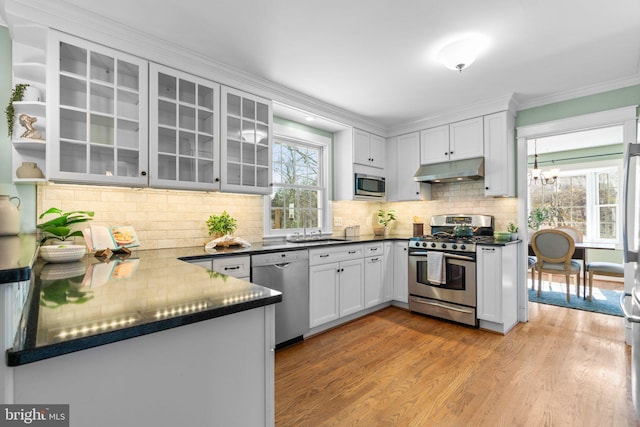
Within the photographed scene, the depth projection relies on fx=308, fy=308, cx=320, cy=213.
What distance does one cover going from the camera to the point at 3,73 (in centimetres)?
212

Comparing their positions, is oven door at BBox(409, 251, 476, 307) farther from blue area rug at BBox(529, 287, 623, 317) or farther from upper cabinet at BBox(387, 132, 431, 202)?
blue area rug at BBox(529, 287, 623, 317)

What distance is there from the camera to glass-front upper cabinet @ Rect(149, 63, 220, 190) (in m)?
2.41

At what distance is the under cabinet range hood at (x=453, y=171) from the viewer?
370 centimetres

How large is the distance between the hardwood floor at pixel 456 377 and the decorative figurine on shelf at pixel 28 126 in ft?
7.78

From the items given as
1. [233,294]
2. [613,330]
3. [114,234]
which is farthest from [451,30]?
[613,330]

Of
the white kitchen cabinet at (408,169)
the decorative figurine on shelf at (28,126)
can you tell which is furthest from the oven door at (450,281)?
the decorative figurine on shelf at (28,126)

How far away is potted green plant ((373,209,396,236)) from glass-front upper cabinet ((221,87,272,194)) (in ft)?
6.84

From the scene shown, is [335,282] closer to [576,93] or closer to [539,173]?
[576,93]

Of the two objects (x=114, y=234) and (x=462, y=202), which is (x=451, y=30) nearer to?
(x=462, y=202)

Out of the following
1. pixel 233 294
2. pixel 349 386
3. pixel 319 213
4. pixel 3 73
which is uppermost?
pixel 3 73

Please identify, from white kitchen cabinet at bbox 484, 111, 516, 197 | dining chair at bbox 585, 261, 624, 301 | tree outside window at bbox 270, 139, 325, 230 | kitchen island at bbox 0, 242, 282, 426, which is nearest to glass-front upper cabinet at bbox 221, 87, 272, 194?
tree outside window at bbox 270, 139, 325, 230

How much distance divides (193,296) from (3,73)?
7.94 ft

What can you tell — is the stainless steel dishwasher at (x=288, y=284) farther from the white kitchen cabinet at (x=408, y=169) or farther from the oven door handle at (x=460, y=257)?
the white kitchen cabinet at (x=408, y=169)

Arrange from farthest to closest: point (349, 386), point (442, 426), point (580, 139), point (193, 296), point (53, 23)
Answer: point (580, 139) < point (349, 386) < point (53, 23) < point (442, 426) < point (193, 296)
